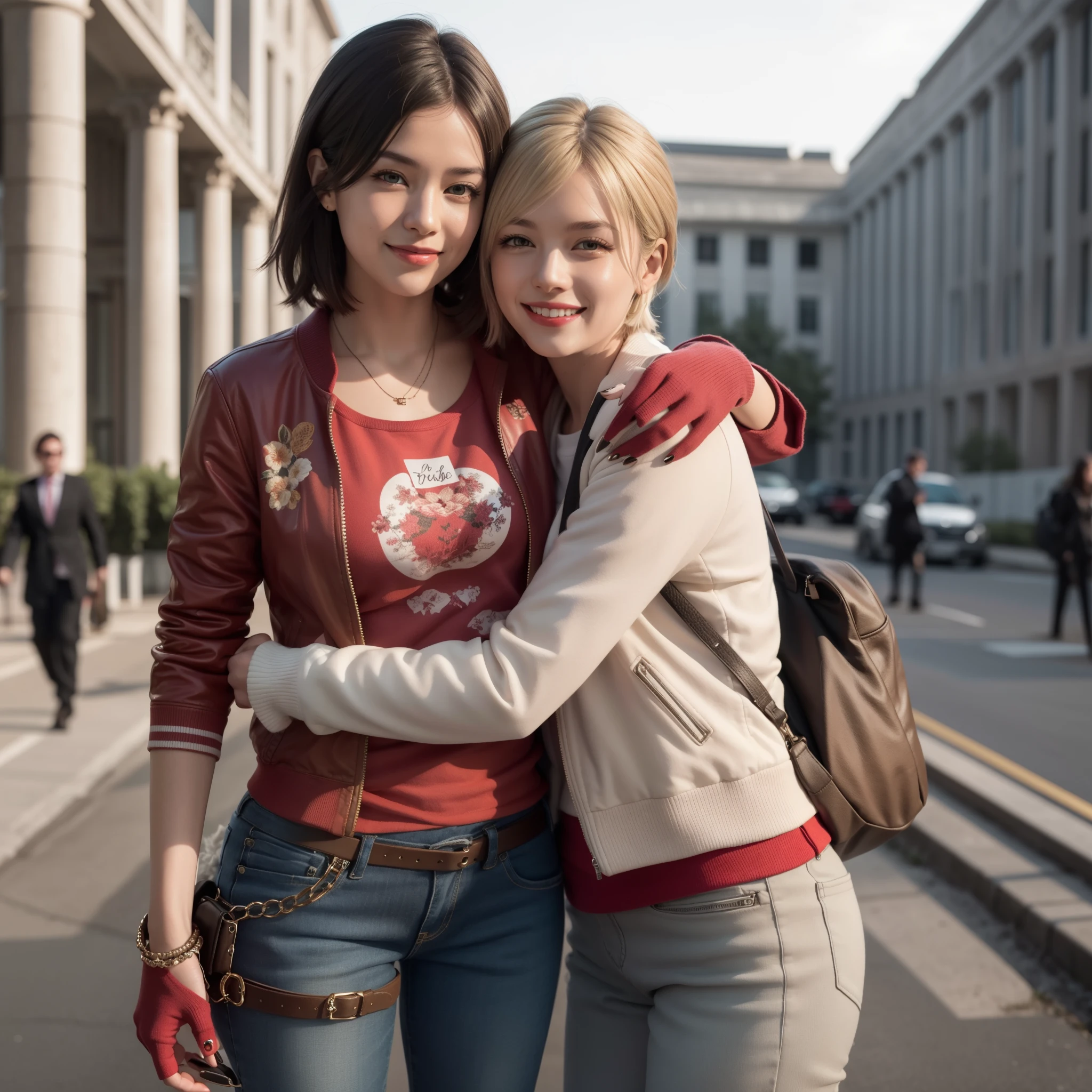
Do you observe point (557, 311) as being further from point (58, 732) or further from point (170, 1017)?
point (58, 732)

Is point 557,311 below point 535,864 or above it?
above

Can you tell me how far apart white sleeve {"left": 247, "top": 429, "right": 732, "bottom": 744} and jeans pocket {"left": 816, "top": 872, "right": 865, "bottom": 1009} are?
0.52 metres

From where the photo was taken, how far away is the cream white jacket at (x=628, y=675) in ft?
5.47

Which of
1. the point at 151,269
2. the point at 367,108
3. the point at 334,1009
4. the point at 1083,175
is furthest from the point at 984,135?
the point at 334,1009

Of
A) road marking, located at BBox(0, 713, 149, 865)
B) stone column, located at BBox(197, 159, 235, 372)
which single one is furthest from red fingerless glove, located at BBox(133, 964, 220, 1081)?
stone column, located at BBox(197, 159, 235, 372)

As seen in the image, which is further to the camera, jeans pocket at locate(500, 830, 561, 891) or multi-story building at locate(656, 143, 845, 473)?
multi-story building at locate(656, 143, 845, 473)

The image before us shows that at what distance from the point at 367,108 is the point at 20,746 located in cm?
698

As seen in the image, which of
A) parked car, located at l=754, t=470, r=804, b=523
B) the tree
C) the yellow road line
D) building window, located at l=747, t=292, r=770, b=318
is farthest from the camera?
building window, located at l=747, t=292, r=770, b=318

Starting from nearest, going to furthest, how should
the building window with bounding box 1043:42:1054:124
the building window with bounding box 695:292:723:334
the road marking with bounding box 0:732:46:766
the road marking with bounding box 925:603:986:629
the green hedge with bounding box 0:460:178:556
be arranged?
the road marking with bounding box 0:732:46:766
the road marking with bounding box 925:603:986:629
the green hedge with bounding box 0:460:178:556
the building window with bounding box 1043:42:1054:124
the building window with bounding box 695:292:723:334

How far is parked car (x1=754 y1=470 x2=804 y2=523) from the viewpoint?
150 feet

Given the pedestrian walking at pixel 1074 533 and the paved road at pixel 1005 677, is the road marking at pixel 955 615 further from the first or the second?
the pedestrian walking at pixel 1074 533

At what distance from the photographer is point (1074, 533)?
13000 mm

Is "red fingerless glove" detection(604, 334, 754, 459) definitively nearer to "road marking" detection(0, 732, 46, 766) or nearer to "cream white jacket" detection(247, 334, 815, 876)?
"cream white jacket" detection(247, 334, 815, 876)

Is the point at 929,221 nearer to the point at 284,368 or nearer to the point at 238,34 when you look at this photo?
the point at 238,34
